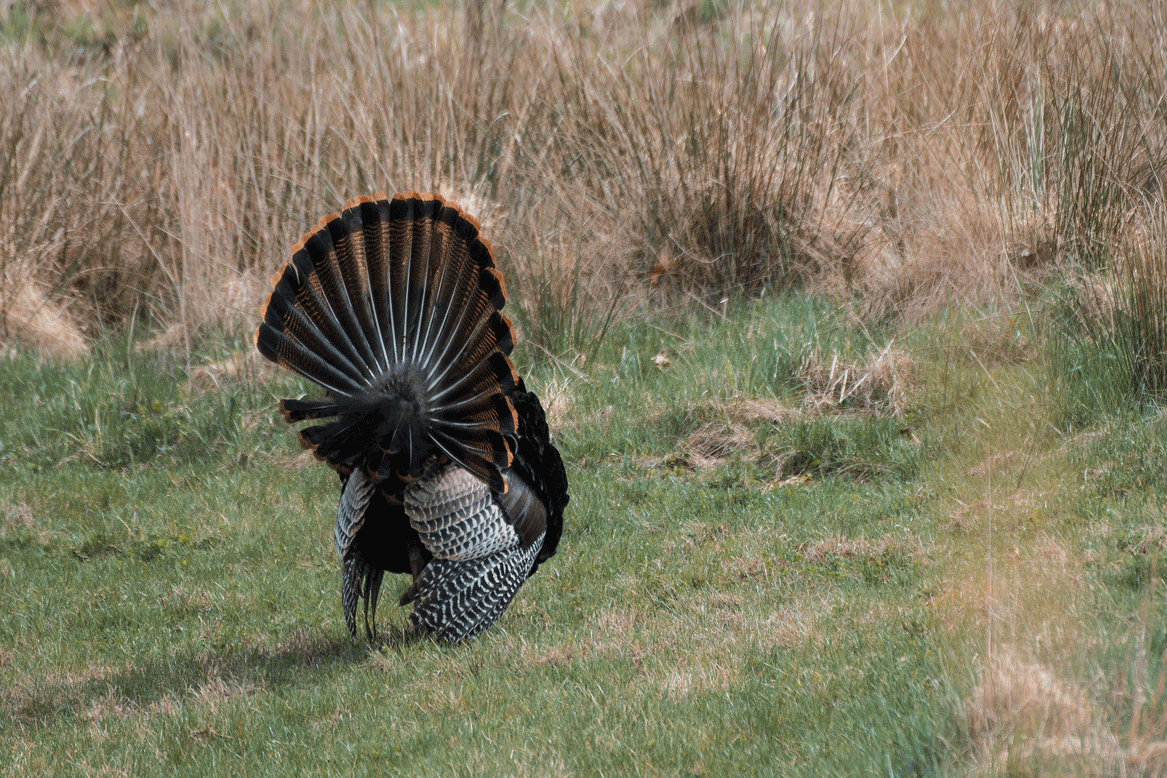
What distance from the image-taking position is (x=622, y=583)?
5570 mm

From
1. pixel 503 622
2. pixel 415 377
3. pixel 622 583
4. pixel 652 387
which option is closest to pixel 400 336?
pixel 415 377

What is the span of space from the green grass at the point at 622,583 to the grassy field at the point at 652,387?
3 cm

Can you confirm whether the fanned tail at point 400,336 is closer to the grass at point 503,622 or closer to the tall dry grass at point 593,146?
the grass at point 503,622

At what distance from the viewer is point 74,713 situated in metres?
4.61

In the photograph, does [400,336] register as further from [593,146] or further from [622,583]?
[593,146]

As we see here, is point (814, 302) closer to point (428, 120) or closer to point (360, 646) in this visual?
point (428, 120)

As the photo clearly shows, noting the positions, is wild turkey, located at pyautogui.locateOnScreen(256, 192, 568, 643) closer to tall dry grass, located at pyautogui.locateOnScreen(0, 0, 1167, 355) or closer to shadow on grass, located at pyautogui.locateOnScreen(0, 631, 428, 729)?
shadow on grass, located at pyautogui.locateOnScreen(0, 631, 428, 729)

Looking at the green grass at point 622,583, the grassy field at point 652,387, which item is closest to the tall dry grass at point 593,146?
the grassy field at point 652,387

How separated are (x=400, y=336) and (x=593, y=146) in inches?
233

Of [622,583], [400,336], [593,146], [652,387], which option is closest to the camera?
[400,336]

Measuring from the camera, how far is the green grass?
3760 millimetres

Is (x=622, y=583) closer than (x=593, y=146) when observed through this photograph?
Yes

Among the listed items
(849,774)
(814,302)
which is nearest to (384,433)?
(849,774)

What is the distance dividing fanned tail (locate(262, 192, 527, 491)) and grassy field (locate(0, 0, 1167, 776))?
3.31ft
